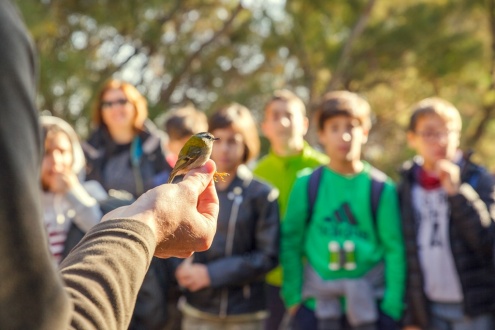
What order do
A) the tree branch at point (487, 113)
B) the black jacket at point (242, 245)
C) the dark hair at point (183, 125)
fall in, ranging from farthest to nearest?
the tree branch at point (487, 113), the dark hair at point (183, 125), the black jacket at point (242, 245)

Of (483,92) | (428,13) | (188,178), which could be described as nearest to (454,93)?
(483,92)

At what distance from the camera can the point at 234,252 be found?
3.75m

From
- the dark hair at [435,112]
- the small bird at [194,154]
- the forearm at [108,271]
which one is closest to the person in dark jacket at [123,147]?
the dark hair at [435,112]

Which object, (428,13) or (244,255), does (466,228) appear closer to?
(244,255)

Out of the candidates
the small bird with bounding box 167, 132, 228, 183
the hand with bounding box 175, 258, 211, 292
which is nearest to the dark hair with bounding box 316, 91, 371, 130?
the hand with bounding box 175, 258, 211, 292

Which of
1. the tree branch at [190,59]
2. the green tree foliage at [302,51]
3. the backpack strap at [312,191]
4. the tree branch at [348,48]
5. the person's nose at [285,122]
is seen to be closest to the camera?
the backpack strap at [312,191]

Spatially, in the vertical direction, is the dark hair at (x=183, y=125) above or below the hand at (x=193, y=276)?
above

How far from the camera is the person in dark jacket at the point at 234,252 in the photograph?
3670 millimetres

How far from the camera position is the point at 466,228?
362 centimetres

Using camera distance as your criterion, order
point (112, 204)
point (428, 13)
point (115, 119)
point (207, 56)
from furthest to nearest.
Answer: point (428, 13)
point (207, 56)
point (115, 119)
point (112, 204)

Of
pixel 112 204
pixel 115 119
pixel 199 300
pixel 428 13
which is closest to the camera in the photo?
pixel 112 204

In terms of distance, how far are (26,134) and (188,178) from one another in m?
0.59

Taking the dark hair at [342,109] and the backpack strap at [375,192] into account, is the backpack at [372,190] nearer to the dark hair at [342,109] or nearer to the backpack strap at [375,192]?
the backpack strap at [375,192]

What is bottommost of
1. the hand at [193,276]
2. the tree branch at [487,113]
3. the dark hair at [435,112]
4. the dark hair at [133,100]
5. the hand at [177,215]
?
the hand at [193,276]
